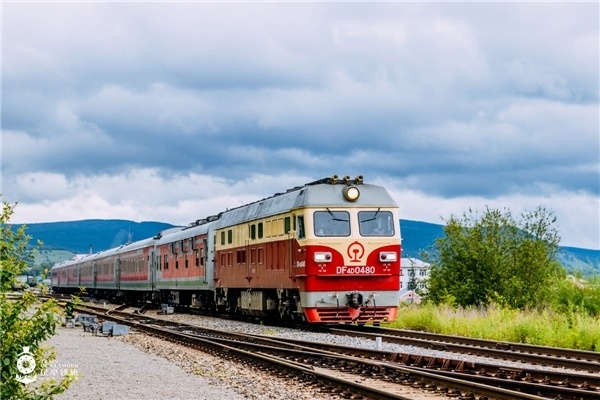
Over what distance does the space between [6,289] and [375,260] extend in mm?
15814

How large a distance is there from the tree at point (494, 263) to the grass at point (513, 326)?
6130 millimetres

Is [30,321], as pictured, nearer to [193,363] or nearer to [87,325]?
[193,363]

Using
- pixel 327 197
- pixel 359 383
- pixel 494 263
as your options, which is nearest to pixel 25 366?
pixel 359 383

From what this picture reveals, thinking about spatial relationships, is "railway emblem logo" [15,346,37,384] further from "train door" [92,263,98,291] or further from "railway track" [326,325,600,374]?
"train door" [92,263,98,291]

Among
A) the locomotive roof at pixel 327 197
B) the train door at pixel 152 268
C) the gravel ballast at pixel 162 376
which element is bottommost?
the gravel ballast at pixel 162 376

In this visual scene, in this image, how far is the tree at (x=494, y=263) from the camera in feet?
113

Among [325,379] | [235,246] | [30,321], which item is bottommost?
[325,379]

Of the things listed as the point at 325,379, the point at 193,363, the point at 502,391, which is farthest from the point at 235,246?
the point at 502,391

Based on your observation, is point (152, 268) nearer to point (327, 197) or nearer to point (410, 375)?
point (327, 197)

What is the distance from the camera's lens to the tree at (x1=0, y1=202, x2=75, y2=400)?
8672 mm

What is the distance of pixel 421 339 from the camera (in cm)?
2184

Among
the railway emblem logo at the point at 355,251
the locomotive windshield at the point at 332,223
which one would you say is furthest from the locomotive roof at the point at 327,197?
the railway emblem logo at the point at 355,251

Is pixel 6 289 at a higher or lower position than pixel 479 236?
lower

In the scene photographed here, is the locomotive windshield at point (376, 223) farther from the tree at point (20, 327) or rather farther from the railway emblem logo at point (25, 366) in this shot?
the railway emblem logo at point (25, 366)
